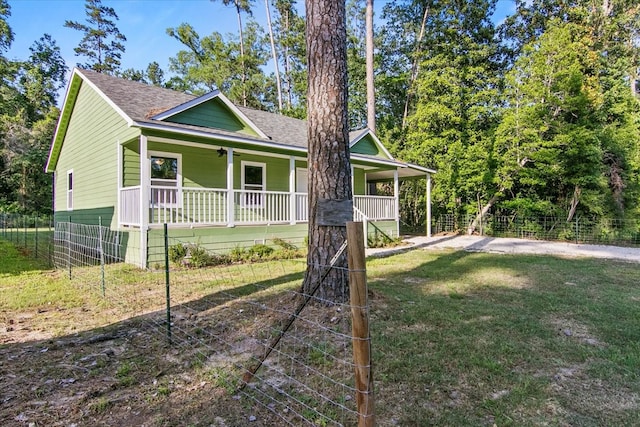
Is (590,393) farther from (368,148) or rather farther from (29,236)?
(29,236)

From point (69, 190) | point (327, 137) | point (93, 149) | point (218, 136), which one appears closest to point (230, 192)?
point (218, 136)

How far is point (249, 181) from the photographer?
11555 millimetres

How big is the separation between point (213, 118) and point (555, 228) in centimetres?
1335

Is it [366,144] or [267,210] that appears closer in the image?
[267,210]

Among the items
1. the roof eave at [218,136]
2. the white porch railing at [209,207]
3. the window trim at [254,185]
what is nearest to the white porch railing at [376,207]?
the white porch railing at [209,207]

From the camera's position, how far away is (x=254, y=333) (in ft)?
11.9

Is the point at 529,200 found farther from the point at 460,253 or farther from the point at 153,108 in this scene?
the point at 153,108

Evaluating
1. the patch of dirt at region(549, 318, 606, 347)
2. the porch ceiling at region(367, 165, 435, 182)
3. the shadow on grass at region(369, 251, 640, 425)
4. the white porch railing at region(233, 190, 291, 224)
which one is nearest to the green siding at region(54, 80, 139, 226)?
the white porch railing at region(233, 190, 291, 224)

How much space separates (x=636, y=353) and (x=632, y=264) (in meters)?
6.19

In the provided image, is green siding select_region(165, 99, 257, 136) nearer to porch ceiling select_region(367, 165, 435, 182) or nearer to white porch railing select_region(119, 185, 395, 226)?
white porch railing select_region(119, 185, 395, 226)

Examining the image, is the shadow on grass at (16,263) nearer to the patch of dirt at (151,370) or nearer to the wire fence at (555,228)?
the patch of dirt at (151,370)

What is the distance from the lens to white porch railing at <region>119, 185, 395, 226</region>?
331 inches

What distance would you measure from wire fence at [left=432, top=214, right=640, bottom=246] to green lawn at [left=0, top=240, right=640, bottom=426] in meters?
6.92

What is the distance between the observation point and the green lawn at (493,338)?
7.63 feet
